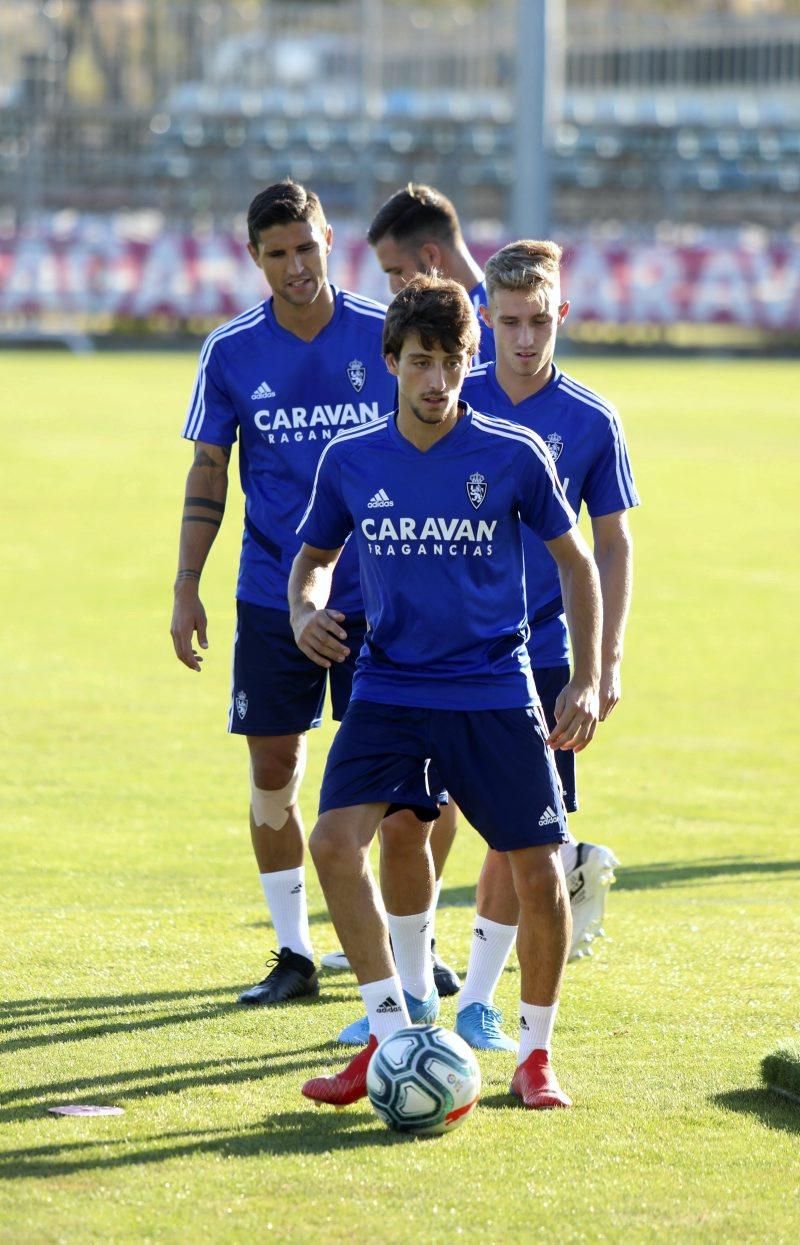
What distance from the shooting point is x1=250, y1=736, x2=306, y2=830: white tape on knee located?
6277 mm

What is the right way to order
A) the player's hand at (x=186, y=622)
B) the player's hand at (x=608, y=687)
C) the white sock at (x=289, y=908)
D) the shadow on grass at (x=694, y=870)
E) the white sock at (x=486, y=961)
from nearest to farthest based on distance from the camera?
the player's hand at (x=608, y=687) → the white sock at (x=486, y=961) → the player's hand at (x=186, y=622) → the white sock at (x=289, y=908) → the shadow on grass at (x=694, y=870)

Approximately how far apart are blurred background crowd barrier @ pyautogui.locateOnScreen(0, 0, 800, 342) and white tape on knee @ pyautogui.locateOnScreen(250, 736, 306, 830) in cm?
2729

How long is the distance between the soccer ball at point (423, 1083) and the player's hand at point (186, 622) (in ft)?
5.59

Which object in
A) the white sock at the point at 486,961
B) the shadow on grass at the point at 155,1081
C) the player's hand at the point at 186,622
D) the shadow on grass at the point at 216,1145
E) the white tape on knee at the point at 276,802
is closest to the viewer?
the shadow on grass at the point at 216,1145

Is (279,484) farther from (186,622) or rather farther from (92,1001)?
(92,1001)

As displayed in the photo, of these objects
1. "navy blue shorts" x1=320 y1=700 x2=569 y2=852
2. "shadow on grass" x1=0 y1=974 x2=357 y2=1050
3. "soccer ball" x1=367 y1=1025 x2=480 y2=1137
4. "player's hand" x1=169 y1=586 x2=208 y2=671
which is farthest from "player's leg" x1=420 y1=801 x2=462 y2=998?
"soccer ball" x1=367 y1=1025 x2=480 y2=1137

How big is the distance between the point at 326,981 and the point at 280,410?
181 centimetres

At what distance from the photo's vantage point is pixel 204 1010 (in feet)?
19.0

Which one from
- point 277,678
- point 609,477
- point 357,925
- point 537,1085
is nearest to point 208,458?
point 277,678

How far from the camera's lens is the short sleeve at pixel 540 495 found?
484 centimetres

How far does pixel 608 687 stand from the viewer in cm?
534

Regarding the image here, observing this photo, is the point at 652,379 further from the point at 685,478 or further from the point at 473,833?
the point at 473,833

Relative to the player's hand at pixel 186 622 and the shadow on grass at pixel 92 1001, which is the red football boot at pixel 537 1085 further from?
the player's hand at pixel 186 622

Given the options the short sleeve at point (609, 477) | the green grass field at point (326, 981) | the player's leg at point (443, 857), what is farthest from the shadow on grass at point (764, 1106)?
the short sleeve at point (609, 477)
